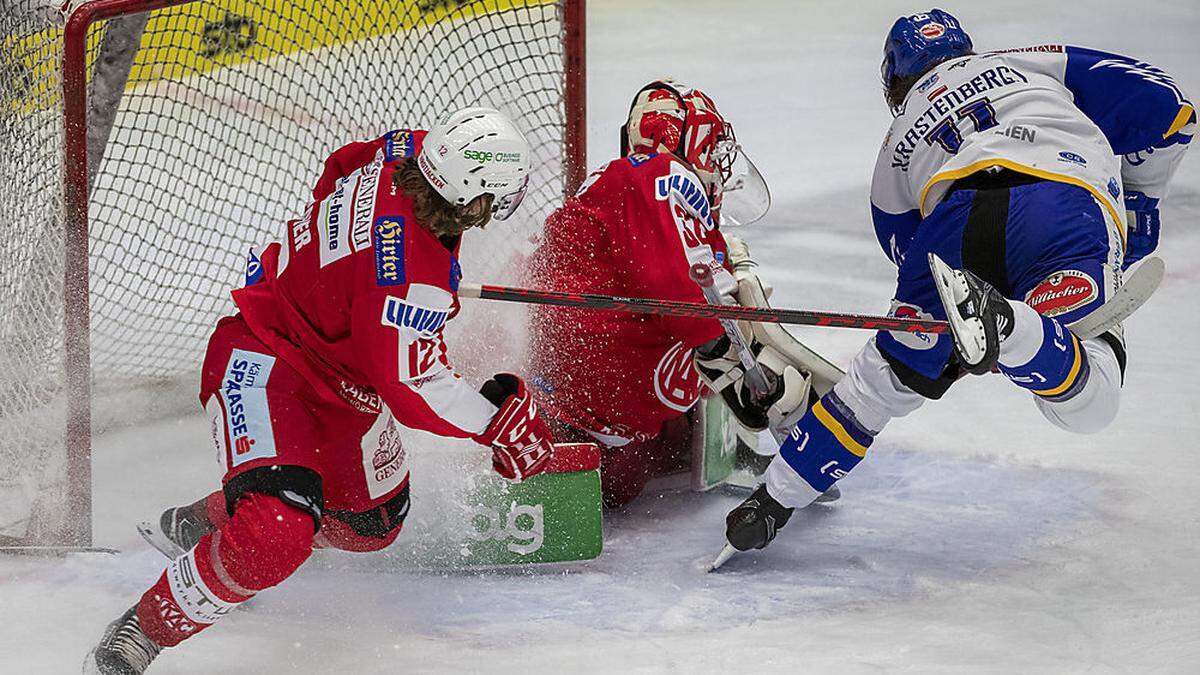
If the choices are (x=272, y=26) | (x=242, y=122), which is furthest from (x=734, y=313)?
(x=272, y=26)

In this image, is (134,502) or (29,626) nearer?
(29,626)

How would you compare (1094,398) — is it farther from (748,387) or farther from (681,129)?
(681,129)

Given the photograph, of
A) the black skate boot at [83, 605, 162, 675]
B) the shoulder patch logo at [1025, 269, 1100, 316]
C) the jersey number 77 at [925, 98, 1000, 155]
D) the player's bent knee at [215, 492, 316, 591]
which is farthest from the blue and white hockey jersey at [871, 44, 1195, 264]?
the black skate boot at [83, 605, 162, 675]

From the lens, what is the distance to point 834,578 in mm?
2645

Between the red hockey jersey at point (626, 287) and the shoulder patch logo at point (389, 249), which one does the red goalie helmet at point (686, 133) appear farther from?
the shoulder patch logo at point (389, 249)

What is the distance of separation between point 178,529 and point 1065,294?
5.16ft

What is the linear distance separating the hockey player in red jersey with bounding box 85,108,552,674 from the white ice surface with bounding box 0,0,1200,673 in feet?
0.68

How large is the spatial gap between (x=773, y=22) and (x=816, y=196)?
7.62 ft

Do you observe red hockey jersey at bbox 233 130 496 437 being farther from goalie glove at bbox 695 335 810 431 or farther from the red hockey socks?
goalie glove at bbox 695 335 810 431

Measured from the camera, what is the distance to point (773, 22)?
728cm

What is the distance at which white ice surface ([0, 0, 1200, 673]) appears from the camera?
2273mm

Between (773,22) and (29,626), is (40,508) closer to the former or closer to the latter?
(29,626)

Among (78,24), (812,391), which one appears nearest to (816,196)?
(812,391)

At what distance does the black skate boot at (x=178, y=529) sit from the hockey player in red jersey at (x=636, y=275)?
718mm
